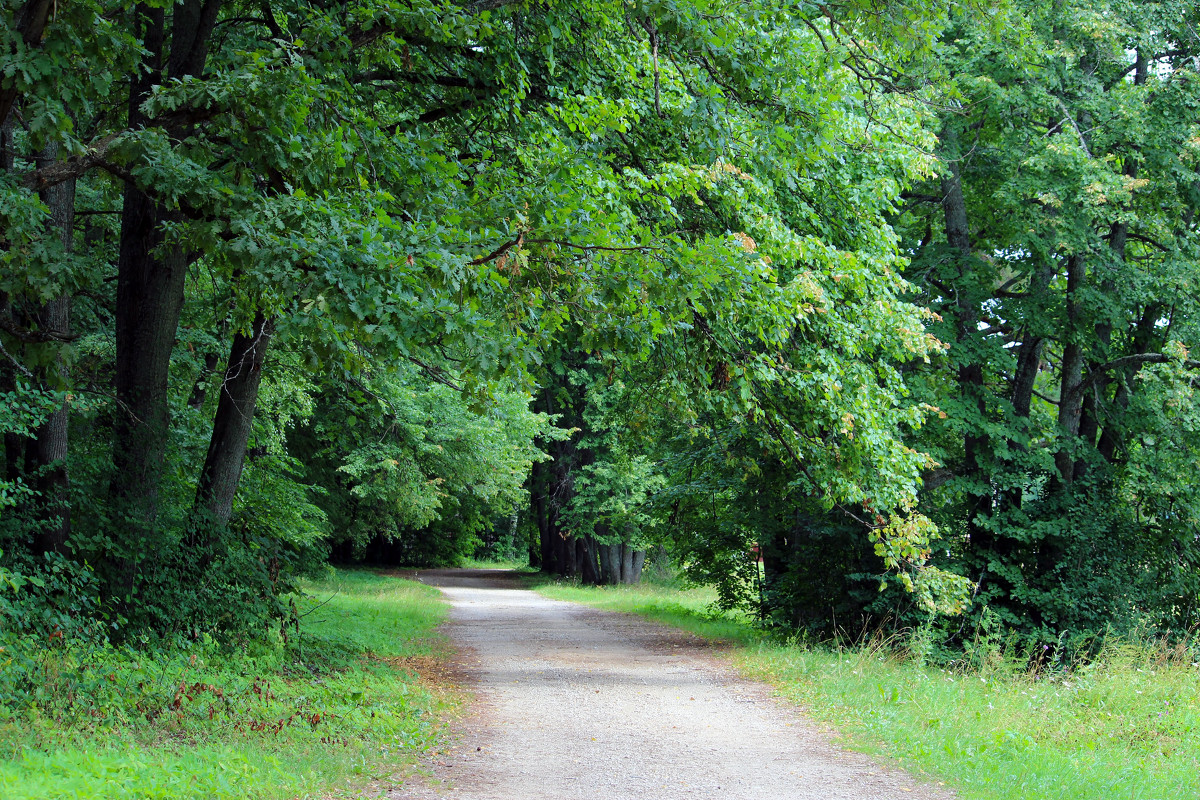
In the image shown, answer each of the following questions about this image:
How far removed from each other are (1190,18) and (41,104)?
642 inches

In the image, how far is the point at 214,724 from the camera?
22.4 feet

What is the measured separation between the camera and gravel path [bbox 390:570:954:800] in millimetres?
6277

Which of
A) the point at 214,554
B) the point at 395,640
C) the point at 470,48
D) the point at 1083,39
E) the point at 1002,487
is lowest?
the point at 395,640

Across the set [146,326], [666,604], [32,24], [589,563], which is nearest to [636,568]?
[589,563]

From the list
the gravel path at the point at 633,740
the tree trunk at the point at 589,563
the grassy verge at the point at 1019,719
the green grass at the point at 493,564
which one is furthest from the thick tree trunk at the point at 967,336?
the green grass at the point at 493,564

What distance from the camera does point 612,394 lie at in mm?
21656

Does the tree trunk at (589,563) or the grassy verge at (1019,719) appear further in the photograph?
the tree trunk at (589,563)

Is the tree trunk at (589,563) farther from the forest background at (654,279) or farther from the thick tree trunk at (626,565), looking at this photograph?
the forest background at (654,279)

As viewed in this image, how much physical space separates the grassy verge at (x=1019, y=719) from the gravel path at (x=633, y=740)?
1.39ft

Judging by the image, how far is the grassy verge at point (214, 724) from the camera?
5203mm

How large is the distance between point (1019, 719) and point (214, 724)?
254 inches

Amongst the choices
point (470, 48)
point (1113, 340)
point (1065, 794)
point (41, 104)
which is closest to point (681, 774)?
point (1065, 794)

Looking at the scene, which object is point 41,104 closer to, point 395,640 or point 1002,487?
point 395,640

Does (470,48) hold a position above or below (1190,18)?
below
